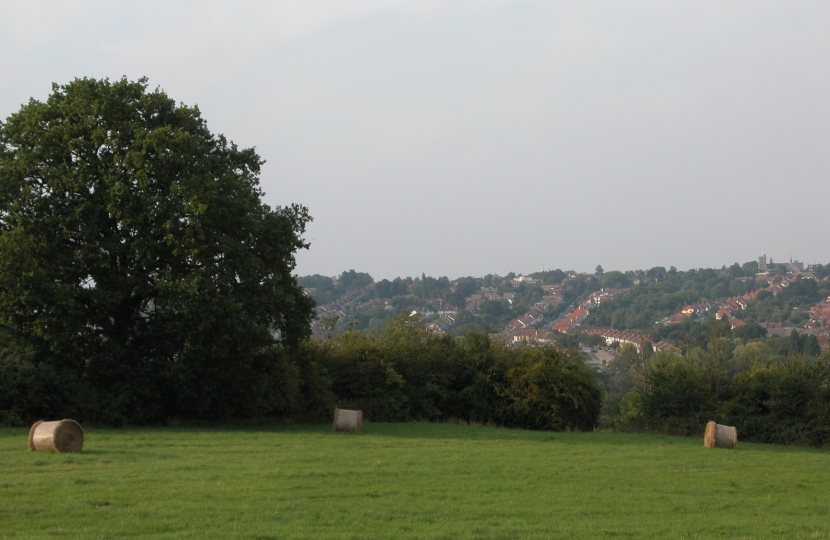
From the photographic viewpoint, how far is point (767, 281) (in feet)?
604

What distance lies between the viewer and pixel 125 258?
26078 mm

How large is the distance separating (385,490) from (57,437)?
787 cm

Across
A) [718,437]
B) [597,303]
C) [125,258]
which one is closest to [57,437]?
[125,258]

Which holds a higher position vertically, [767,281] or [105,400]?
[767,281]

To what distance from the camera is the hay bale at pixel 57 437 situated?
→ 685 inches

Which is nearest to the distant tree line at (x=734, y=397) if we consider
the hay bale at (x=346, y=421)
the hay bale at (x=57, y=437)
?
the hay bale at (x=346, y=421)

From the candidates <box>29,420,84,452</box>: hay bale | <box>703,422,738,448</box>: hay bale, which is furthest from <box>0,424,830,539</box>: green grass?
<box>703,422,738,448</box>: hay bale

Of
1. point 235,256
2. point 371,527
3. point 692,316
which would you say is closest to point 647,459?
point 371,527

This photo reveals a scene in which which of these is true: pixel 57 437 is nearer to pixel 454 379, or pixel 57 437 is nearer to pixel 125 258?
pixel 125 258

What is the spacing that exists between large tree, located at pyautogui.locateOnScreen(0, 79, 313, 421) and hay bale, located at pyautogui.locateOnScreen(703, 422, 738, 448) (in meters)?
15.5

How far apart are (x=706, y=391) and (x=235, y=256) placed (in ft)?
75.5

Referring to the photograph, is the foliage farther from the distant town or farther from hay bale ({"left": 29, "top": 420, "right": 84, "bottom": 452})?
the distant town

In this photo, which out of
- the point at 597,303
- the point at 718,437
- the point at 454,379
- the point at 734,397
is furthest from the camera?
the point at 597,303

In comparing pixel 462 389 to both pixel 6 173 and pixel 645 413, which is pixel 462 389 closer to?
pixel 645 413
